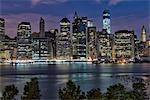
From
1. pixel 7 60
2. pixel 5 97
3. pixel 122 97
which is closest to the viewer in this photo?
pixel 122 97

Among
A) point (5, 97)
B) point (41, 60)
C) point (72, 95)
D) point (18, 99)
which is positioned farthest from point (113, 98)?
point (41, 60)

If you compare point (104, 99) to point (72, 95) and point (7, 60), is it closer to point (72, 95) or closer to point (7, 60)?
point (72, 95)

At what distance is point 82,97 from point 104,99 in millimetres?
1221

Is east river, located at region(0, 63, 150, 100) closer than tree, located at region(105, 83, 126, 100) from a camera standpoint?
No

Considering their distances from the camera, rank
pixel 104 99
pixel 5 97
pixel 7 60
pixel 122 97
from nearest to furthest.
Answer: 1. pixel 104 99
2. pixel 122 97
3. pixel 5 97
4. pixel 7 60

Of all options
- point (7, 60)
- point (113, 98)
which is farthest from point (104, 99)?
point (7, 60)

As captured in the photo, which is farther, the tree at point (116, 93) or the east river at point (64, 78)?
the east river at point (64, 78)

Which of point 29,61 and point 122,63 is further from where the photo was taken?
point 122,63

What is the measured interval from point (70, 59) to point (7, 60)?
44.9 ft

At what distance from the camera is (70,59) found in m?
93.2

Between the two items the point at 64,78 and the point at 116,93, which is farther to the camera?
the point at 64,78

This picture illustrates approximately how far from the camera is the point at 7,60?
89.9 meters

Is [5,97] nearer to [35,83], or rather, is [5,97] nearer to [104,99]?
[35,83]

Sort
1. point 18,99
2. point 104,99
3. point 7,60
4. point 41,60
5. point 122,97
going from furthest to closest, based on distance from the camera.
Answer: point 41,60, point 7,60, point 18,99, point 122,97, point 104,99
